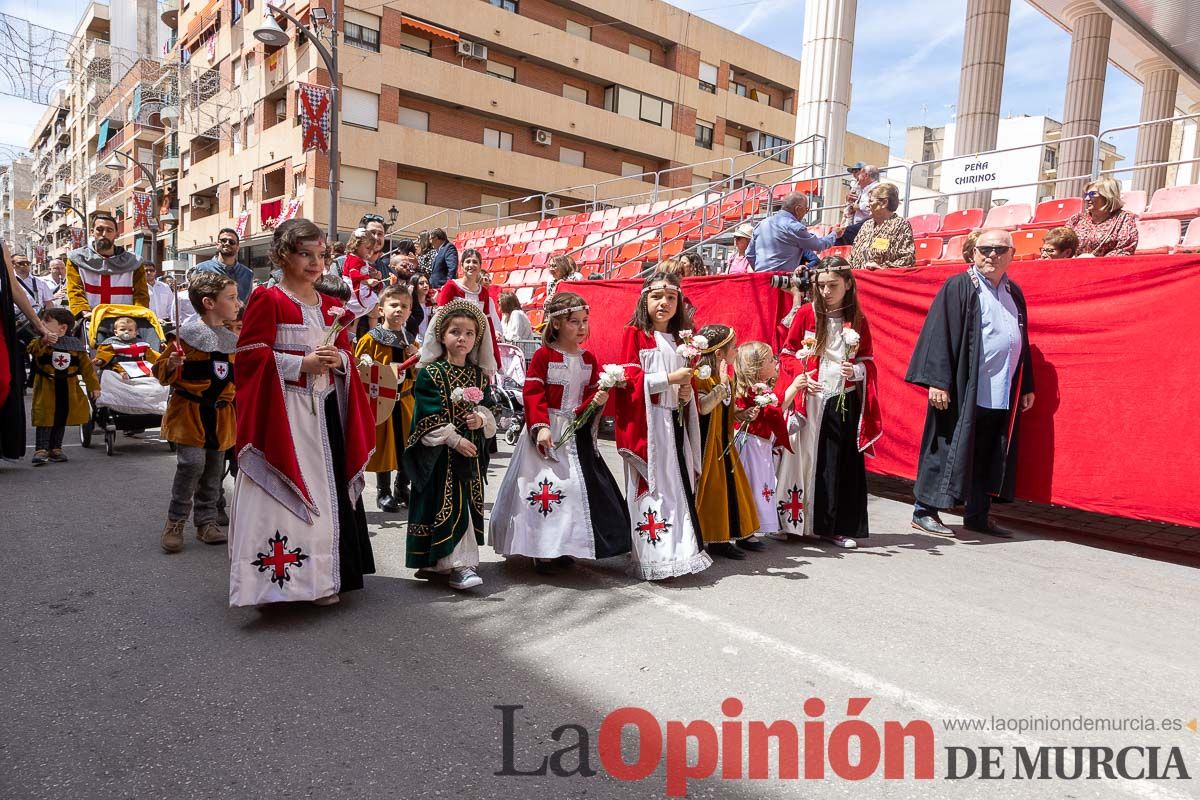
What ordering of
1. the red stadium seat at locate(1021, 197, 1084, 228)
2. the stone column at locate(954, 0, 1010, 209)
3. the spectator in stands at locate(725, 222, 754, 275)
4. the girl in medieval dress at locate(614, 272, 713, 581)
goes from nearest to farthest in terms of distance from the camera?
the girl in medieval dress at locate(614, 272, 713, 581), the spectator in stands at locate(725, 222, 754, 275), the red stadium seat at locate(1021, 197, 1084, 228), the stone column at locate(954, 0, 1010, 209)

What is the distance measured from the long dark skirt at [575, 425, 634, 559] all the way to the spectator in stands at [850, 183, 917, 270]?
393 cm

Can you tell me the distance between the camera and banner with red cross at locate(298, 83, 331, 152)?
19594 millimetres

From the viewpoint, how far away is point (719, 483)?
502 centimetres

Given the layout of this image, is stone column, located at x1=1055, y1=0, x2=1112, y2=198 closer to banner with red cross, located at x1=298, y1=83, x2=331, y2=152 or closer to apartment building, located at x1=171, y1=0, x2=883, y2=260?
apartment building, located at x1=171, y1=0, x2=883, y2=260

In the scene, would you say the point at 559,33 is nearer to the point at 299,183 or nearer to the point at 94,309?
the point at 299,183

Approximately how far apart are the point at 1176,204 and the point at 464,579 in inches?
476

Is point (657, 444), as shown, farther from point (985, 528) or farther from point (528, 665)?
point (985, 528)

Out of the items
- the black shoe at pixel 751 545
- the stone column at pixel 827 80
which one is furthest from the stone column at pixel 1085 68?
the black shoe at pixel 751 545

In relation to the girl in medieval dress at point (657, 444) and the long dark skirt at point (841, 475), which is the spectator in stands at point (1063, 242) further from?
the girl in medieval dress at point (657, 444)

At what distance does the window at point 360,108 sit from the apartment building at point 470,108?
5 centimetres

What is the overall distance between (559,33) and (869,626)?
34.4 metres

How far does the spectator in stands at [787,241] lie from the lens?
25.7 feet

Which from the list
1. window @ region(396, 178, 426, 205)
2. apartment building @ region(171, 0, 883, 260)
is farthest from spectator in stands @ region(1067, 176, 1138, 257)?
window @ region(396, 178, 426, 205)

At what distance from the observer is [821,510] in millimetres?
5559
